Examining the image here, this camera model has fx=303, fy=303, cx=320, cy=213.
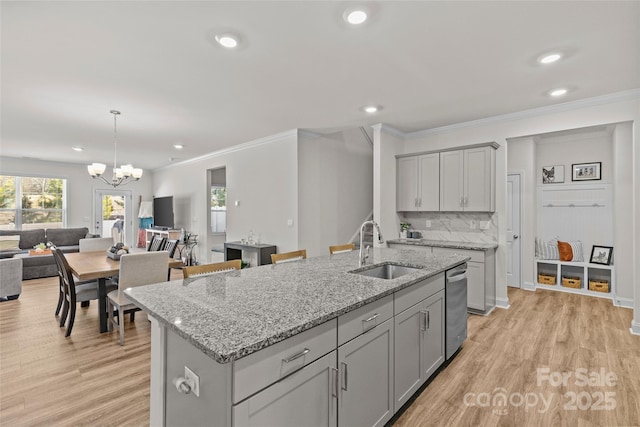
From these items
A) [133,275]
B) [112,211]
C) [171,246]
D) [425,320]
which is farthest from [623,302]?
[112,211]

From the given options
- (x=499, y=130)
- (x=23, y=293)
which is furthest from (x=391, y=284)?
(x=23, y=293)

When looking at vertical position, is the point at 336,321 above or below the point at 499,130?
below

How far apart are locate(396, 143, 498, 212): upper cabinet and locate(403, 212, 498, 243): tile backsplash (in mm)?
290

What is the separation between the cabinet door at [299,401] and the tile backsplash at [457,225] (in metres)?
3.74

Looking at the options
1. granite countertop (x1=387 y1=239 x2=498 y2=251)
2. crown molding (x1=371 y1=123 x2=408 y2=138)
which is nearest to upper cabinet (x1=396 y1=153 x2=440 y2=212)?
crown molding (x1=371 y1=123 x2=408 y2=138)

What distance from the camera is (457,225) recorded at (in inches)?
181

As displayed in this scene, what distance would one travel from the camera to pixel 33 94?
10.9 feet

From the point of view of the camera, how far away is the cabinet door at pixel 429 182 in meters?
4.50

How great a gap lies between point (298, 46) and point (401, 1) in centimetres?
84

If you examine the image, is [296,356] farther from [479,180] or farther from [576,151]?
[576,151]

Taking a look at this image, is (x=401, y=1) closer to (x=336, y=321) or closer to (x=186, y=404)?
(x=336, y=321)

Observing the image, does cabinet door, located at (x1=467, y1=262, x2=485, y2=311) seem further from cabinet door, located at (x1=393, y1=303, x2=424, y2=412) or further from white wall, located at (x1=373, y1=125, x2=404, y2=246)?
cabinet door, located at (x1=393, y1=303, x2=424, y2=412)

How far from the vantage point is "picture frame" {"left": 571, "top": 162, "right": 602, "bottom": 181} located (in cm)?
471

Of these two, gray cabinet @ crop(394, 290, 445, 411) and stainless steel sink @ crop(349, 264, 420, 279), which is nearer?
gray cabinet @ crop(394, 290, 445, 411)
